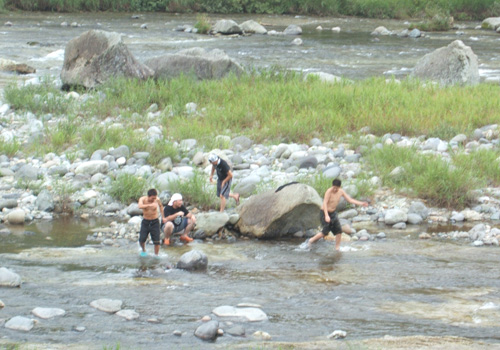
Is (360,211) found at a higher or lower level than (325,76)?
lower

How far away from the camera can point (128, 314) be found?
6.12m

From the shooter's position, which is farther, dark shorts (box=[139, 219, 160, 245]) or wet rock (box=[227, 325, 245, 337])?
dark shorts (box=[139, 219, 160, 245])

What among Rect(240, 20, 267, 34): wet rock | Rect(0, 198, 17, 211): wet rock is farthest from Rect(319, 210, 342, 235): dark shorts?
Rect(240, 20, 267, 34): wet rock

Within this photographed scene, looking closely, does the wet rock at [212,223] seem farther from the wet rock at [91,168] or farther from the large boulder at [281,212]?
the wet rock at [91,168]

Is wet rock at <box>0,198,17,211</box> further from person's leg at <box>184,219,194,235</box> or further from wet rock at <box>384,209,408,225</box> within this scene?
wet rock at <box>384,209,408,225</box>

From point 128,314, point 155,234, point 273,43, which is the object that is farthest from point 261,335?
point 273,43

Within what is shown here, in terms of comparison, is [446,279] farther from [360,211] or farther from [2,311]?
[2,311]

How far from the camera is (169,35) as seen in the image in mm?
30172

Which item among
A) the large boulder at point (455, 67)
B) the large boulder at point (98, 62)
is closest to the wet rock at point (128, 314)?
the large boulder at point (98, 62)

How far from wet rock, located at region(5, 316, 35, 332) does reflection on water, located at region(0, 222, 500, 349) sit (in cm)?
9

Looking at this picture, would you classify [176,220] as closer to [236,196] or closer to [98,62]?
[236,196]

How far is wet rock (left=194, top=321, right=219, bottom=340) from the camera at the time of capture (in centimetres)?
566

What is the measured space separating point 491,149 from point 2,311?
28.1 ft

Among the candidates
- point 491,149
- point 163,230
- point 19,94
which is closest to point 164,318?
point 163,230
